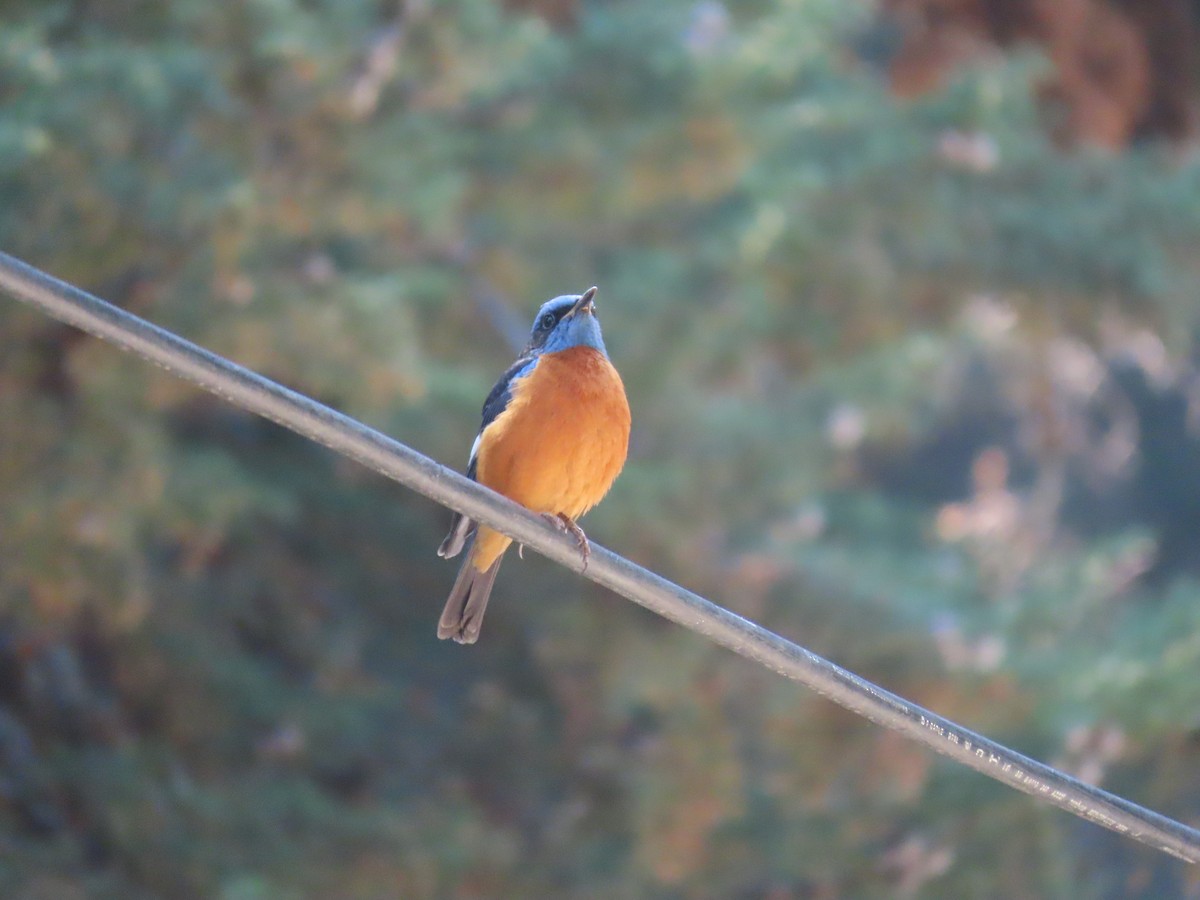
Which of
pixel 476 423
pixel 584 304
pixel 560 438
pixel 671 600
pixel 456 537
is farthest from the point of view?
pixel 476 423

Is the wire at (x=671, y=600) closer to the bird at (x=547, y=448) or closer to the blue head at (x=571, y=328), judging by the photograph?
the bird at (x=547, y=448)

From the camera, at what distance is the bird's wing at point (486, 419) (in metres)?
4.45

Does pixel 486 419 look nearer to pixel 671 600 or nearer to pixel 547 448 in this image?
pixel 547 448

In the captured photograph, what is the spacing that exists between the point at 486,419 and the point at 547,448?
0.39m

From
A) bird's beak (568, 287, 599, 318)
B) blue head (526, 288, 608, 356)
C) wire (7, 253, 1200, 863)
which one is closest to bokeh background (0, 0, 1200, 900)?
blue head (526, 288, 608, 356)

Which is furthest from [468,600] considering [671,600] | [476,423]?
[476,423]

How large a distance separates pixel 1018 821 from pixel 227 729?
3.64m

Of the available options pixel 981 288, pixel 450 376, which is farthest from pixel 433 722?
pixel 981 288

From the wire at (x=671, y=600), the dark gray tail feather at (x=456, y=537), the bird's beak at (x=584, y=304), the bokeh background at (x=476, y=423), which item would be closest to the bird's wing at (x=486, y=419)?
the dark gray tail feather at (x=456, y=537)

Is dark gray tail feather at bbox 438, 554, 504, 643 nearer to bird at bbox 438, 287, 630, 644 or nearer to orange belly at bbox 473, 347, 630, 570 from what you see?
bird at bbox 438, 287, 630, 644

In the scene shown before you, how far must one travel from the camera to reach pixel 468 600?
4.50 metres

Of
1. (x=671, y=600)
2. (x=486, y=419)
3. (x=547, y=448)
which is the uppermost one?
(x=486, y=419)

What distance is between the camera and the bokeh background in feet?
17.3

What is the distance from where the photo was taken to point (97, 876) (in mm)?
6434
